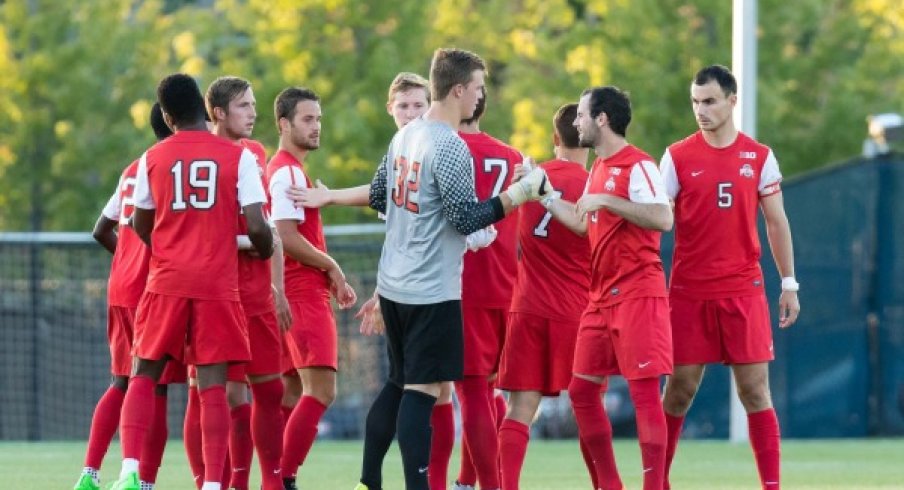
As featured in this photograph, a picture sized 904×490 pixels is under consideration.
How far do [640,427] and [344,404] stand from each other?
40.2ft

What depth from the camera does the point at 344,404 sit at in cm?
2142

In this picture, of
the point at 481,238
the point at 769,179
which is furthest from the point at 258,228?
the point at 769,179

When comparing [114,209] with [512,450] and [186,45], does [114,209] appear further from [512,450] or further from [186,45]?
[186,45]

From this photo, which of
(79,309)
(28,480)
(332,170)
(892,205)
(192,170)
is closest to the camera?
(192,170)

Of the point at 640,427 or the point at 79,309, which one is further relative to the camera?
the point at 79,309

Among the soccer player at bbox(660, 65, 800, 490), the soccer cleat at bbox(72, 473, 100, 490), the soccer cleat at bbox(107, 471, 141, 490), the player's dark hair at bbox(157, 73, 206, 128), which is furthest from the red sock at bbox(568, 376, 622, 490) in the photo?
the soccer cleat at bbox(72, 473, 100, 490)

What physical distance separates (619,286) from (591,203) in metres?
0.51

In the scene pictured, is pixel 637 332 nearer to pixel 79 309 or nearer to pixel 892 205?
pixel 892 205

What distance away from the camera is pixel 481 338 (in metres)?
9.84

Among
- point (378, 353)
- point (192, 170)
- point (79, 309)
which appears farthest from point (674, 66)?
point (192, 170)

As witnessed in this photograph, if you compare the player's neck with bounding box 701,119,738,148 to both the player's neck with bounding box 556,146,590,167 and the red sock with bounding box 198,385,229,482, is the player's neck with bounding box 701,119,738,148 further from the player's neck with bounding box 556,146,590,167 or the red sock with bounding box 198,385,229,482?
the red sock with bounding box 198,385,229,482

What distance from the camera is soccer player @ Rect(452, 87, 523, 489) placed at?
31.5 ft

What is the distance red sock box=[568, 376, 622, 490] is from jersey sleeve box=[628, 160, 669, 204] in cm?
105

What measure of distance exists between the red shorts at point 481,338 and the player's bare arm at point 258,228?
47.2 inches
